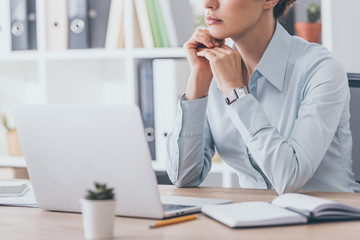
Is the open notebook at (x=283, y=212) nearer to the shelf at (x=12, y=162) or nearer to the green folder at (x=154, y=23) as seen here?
the green folder at (x=154, y=23)

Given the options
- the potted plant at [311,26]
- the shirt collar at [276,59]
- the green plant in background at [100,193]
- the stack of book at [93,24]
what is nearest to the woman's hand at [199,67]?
the shirt collar at [276,59]

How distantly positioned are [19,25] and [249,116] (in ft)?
6.23

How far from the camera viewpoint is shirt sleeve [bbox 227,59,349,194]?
143 centimetres

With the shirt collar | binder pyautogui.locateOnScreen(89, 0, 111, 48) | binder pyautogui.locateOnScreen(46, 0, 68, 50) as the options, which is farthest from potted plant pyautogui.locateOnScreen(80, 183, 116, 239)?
binder pyautogui.locateOnScreen(46, 0, 68, 50)

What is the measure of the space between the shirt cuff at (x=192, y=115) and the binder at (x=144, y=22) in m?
1.14

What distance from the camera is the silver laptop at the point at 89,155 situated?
1.08m

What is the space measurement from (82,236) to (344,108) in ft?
2.90

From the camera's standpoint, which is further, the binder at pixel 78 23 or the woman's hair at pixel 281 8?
the binder at pixel 78 23

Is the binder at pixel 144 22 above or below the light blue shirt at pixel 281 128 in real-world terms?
above

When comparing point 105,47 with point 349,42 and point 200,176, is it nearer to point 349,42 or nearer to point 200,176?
point 349,42

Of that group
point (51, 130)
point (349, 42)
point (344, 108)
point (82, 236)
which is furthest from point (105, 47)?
point (82, 236)

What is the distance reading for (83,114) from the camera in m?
1.12

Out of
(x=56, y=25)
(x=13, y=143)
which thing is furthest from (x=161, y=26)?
(x=13, y=143)

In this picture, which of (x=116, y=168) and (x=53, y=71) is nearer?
(x=116, y=168)
